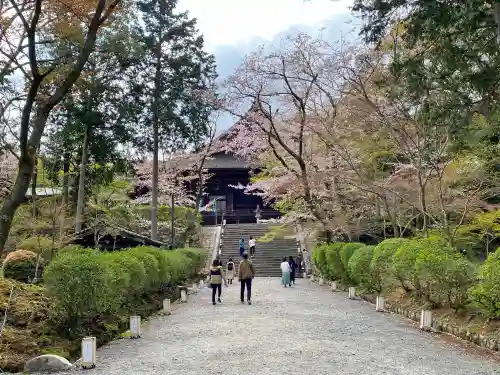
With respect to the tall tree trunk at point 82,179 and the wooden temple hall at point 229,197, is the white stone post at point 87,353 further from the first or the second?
the wooden temple hall at point 229,197

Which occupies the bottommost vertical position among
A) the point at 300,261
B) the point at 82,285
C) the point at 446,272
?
the point at 300,261

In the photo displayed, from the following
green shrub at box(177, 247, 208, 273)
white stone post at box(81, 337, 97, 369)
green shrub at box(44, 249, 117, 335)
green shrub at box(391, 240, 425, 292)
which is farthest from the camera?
green shrub at box(177, 247, 208, 273)

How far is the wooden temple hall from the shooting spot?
4069cm

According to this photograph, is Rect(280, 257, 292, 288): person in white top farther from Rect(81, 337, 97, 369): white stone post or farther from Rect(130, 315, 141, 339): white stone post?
Rect(81, 337, 97, 369): white stone post

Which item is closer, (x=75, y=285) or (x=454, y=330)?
(x=75, y=285)

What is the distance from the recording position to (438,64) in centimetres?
1091

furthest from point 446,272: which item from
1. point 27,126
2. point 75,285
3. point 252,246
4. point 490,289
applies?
point 252,246

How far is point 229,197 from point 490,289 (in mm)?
35991

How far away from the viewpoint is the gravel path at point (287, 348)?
6676 millimetres

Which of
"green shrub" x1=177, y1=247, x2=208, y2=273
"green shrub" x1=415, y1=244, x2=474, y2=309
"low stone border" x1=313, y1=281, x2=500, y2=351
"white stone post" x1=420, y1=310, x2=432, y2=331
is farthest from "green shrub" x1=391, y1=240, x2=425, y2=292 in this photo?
"green shrub" x1=177, y1=247, x2=208, y2=273

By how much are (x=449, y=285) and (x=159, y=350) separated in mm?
5638

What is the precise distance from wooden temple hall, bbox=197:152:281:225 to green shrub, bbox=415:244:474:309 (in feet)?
96.5

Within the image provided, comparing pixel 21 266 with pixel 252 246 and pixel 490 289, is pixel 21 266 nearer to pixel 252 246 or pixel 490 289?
pixel 490 289

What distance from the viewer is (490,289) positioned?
744 centimetres
